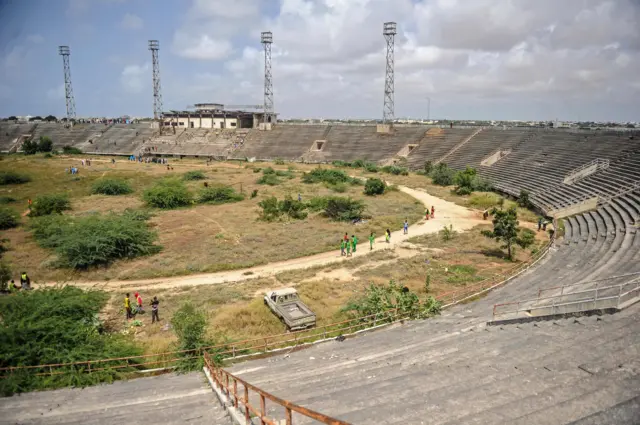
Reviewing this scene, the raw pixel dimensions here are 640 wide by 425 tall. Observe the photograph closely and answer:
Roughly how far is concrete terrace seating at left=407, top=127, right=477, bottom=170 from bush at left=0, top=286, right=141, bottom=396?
180ft

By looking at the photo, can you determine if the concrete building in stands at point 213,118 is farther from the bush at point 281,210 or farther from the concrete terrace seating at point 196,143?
the bush at point 281,210

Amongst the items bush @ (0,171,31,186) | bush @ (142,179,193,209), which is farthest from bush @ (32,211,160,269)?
bush @ (0,171,31,186)

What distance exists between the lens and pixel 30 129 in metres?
95.6

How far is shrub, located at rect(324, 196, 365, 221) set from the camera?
32.8m

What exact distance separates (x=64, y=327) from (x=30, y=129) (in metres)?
105

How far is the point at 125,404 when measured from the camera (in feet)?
31.1

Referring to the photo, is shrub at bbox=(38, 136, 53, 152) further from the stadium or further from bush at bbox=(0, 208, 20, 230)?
the stadium

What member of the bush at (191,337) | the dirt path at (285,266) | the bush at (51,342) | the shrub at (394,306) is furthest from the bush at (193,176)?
the bush at (191,337)

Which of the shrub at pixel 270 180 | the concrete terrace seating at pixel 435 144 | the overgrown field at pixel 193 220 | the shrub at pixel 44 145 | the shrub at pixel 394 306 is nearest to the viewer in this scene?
the shrub at pixel 394 306

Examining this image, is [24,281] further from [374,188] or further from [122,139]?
[122,139]

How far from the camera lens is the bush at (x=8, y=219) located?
100ft

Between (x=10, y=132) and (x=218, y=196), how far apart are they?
84.5m

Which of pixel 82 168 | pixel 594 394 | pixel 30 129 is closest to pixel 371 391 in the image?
pixel 594 394

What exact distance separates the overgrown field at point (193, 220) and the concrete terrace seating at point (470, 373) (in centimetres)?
1281
